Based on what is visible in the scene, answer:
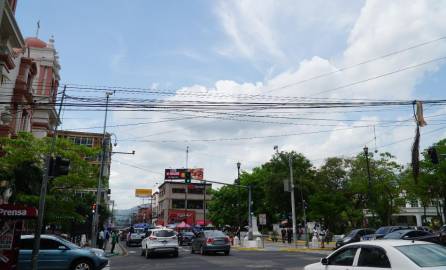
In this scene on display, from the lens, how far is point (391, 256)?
7258mm

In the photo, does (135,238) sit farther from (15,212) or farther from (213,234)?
(15,212)

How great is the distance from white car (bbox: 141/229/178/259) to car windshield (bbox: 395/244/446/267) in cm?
1902

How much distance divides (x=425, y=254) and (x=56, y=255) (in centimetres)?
1290

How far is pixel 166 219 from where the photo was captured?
102 meters

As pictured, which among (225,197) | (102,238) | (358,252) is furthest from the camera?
(225,197)

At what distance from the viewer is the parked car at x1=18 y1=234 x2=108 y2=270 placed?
1526cm

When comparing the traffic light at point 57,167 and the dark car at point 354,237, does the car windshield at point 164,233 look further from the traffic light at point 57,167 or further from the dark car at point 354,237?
the dark car at point 354,237

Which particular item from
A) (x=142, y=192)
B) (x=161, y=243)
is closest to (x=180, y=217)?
(x=142, y=192)

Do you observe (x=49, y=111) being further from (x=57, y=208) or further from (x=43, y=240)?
(x=43, y=240)

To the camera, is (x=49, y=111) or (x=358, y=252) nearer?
(x=358, y=252)

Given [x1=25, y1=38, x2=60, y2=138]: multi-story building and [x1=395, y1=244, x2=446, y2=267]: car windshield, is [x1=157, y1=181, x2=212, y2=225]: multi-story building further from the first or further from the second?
[x1=395, y1=244, x2=446, y2=267]: car windshield

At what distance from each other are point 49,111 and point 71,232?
1235 cm

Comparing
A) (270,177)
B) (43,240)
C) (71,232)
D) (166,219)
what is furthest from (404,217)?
(43,240)

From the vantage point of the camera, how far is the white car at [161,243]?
80.6 ft
